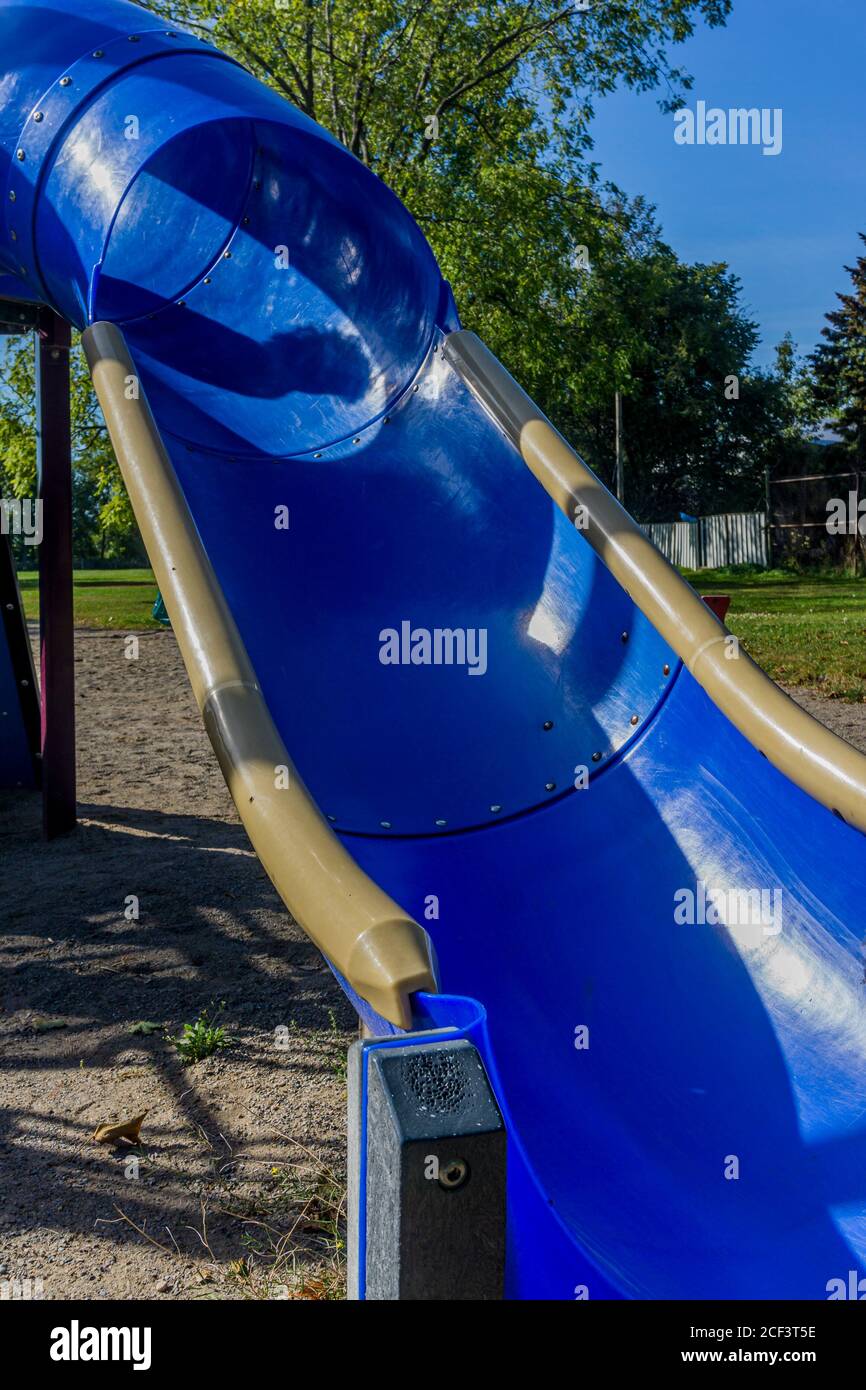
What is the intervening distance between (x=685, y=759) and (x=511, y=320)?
45.4 ft

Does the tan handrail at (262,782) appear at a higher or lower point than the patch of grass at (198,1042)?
higher

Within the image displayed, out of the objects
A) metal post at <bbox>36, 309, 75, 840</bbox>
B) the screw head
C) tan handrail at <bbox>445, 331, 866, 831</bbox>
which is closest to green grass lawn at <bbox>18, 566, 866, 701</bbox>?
metal post at <bbox>36, 309, 75, 840</bbox>

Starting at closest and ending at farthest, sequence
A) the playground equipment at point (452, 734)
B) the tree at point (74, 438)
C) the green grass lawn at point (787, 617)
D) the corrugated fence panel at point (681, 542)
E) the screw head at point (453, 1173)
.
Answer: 1. the screw head at point (453, 1173)
2. the playground equipment at point (452, 734)
3. the green grass lawn at point (787, 617)
4. the tree at point (74, 438)
5. the corrugated fence panel at point (681, 542)

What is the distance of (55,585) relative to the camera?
5570 mm

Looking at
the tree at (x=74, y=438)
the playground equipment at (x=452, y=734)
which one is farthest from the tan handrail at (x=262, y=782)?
the tree at (x=74, y=438)

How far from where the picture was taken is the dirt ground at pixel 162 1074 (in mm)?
2588

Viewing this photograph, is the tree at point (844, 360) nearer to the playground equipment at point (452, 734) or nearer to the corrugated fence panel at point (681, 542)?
the corrugated fence panel at point (681, 542)

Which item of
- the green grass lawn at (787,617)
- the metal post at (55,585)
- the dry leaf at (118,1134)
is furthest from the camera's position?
the green grass lawn at (787,617)

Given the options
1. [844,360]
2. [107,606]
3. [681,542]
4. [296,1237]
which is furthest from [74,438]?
[844,360]

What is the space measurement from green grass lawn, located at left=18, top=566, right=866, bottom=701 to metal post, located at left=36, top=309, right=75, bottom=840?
369 cm

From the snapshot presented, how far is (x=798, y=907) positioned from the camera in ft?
9.60

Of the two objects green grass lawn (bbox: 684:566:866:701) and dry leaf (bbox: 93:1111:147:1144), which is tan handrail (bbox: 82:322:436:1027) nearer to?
dry leaf (bbox: 93:1111:147:1144)
